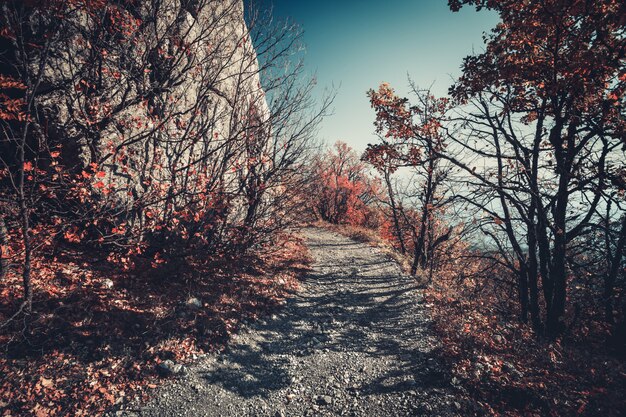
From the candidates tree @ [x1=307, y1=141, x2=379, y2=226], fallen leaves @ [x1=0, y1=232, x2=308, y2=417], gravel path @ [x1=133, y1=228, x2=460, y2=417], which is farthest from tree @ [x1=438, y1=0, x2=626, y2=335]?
tree @ [x1=307, y1=141, x2=379, y2=226]

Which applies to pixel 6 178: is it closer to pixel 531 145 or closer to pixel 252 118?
pixel 252 118

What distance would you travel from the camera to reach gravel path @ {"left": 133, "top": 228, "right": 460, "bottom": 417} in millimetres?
4688

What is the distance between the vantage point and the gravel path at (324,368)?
15.4ft

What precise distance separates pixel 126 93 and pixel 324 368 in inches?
366

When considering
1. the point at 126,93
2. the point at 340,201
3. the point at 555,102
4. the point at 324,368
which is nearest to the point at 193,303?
the point at 324,368

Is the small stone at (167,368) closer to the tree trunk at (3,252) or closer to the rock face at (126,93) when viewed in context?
the tree trunk at (3,252)

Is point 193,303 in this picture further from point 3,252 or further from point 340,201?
point 340,201

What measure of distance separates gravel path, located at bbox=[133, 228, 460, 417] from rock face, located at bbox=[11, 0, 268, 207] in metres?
5.73

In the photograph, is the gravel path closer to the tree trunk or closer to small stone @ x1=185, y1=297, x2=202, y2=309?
small stone @ x1=185, y1=297, x2=202, y2=309

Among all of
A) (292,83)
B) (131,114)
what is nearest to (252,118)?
(292,83)

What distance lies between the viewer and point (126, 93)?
750 centimetres

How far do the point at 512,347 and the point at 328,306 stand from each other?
527cm

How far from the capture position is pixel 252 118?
9.61 metres

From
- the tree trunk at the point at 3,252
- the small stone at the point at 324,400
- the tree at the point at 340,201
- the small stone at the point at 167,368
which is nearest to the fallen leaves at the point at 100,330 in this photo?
the small stone at the point at 167,368
